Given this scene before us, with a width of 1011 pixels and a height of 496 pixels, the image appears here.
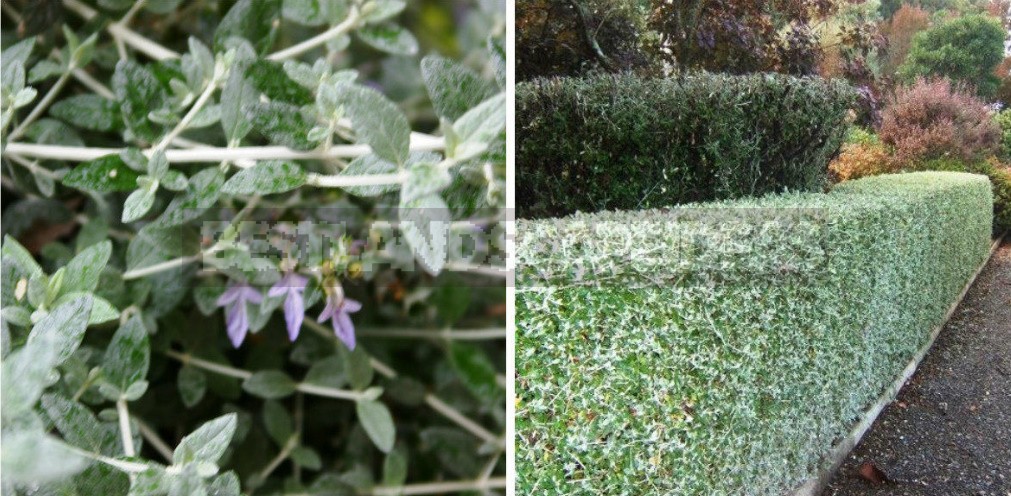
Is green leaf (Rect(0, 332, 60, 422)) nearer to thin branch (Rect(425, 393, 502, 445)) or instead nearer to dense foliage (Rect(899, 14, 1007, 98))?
thin branch (Rect(425, 393, 502, 445))

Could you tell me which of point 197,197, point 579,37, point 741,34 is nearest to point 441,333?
point 197,197

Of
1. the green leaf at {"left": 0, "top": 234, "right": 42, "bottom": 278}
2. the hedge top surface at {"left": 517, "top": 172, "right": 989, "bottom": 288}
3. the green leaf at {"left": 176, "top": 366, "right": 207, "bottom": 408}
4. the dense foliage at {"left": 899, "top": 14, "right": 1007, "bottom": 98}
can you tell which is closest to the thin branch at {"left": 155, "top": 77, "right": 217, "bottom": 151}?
the green leaf at {"left": 0, "top": 234, "right": 42, "bottom": 278}

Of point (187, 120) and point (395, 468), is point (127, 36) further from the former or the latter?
point (395, 468)

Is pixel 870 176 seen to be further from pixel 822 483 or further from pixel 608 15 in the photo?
pixel 608 15

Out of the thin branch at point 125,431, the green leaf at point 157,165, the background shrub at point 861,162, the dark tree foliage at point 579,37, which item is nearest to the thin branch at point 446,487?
the thin branch at point 125,431

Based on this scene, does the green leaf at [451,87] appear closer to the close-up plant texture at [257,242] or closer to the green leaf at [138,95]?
the close-up plant texture at [257,242]

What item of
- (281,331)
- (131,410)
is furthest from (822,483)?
(131,410)
